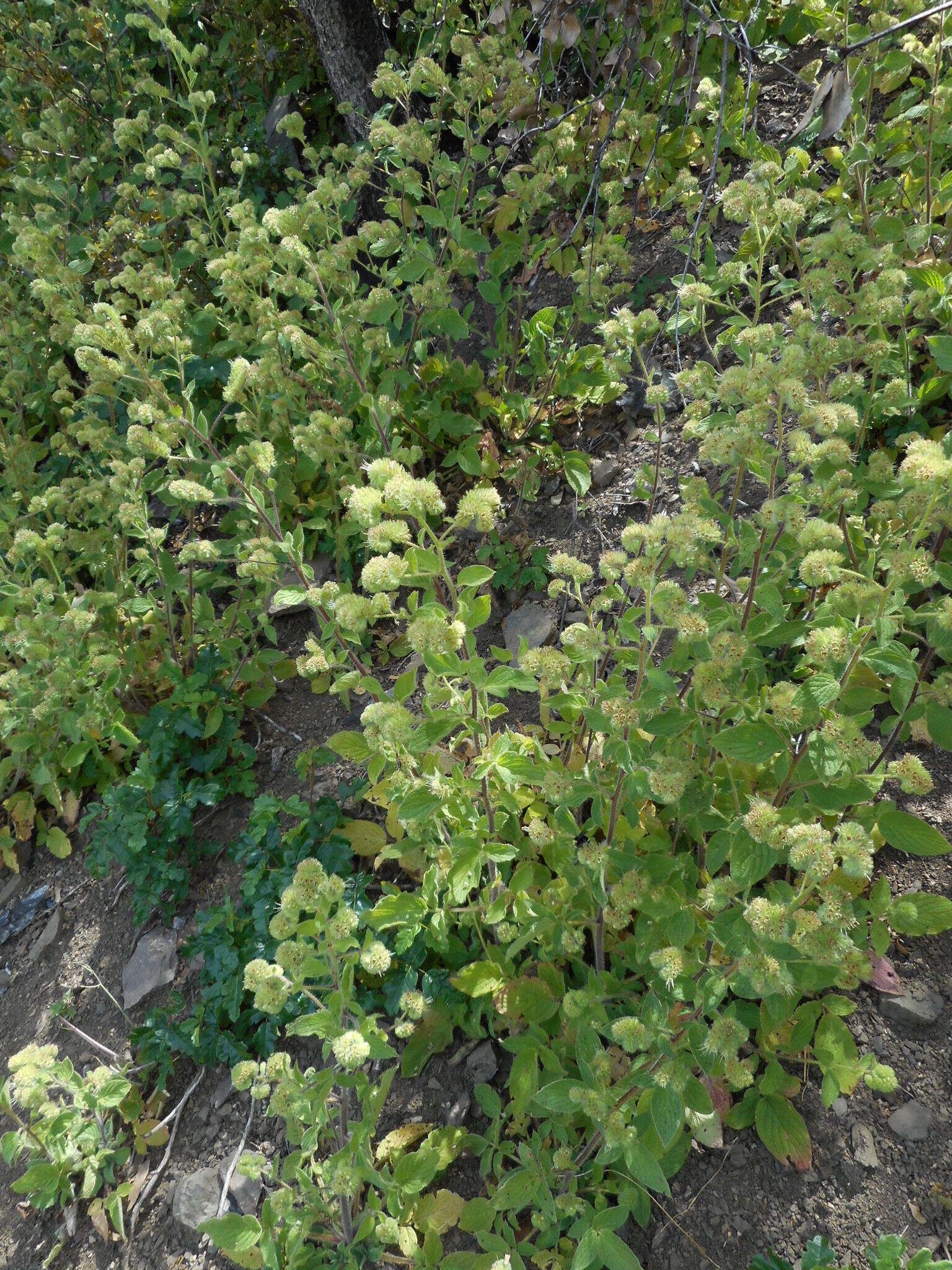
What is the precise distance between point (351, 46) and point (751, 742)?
14.6 feet

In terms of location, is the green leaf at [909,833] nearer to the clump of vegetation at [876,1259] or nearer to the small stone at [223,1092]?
the clump of vegetation at [876,1259]

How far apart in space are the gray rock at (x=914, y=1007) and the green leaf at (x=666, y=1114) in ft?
2.32

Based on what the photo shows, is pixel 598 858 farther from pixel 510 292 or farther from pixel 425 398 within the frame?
pixel 510 292

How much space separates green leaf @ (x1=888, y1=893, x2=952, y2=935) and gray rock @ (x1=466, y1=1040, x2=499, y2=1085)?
3.67ft

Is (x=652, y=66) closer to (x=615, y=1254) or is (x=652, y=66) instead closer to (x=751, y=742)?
(x=751, y=742)

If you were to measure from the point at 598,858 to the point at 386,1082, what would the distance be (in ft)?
2.30

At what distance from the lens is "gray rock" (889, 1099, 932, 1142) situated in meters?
1.82

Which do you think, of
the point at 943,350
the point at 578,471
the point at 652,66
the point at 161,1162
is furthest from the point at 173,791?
the point at 652,66

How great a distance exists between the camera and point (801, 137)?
11.8 feet

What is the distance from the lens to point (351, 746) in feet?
6.46

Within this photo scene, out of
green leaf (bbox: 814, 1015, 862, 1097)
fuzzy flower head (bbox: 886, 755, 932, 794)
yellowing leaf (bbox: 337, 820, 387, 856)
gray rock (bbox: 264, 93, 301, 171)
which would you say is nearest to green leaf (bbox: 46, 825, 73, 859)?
yellowing leaf (bbox: 337, 820, 387, 856)

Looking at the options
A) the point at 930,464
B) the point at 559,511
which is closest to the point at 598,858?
the point at 930,464

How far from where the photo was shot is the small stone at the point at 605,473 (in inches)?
132

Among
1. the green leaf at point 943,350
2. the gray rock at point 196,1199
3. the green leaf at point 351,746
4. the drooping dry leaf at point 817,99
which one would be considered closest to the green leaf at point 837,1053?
the green leaf at point 351,746
